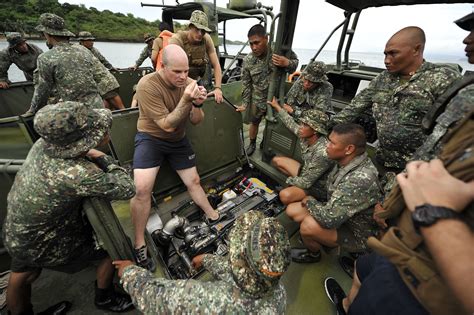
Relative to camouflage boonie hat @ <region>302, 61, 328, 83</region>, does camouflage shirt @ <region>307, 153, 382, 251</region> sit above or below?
below

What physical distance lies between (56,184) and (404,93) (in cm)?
287

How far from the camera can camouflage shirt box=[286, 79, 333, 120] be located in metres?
3.20

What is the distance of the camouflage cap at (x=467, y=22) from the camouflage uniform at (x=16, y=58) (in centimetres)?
716

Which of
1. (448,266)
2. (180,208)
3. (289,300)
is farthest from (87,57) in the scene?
(448,266)

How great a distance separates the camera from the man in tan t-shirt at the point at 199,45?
3189 mm

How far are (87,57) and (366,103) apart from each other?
13.2 feet

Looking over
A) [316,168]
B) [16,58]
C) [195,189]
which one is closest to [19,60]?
[16,58]

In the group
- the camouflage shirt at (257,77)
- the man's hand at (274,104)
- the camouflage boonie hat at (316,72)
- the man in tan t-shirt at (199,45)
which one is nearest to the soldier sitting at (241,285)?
the man's hand at (274,104)

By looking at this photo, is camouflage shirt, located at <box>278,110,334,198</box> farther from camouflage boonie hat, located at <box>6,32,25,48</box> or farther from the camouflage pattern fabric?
camouflage boonie hat, located at <box>6,32,25,48</box>

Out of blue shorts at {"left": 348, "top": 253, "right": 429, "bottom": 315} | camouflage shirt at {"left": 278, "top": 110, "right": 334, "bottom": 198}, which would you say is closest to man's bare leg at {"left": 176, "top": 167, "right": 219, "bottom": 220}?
camouflage shirt at {"left": 278, "top": 110, "right": 334, "bottom": 198}

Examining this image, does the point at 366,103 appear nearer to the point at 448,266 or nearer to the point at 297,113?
the point at 297,113

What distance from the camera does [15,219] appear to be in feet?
5.03

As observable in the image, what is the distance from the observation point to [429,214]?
0.67 metres

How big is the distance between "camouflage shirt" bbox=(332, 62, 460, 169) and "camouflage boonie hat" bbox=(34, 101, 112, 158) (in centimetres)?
251
